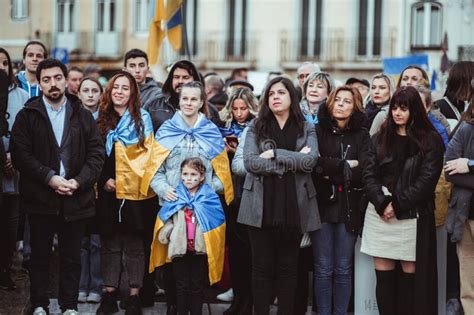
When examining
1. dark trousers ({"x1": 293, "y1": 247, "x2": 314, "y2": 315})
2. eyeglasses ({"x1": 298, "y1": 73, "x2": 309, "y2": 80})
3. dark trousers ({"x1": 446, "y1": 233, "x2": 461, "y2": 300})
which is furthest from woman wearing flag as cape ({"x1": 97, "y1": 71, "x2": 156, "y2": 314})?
dark trousers ({"x1": 446, "y1": 233, "x2": 461, "y2": 300})

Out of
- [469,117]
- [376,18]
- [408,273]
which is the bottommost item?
[408,273]

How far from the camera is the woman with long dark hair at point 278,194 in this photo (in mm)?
6785

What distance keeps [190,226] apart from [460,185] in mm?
2224

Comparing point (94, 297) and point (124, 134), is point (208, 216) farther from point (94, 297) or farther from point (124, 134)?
point (94, 297)

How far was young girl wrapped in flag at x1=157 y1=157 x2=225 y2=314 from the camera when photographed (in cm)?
693

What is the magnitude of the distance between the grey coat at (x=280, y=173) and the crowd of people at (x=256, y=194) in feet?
0.04

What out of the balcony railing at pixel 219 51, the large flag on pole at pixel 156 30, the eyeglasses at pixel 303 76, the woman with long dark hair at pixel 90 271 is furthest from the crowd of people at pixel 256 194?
the balcony railing at pixel 219 51

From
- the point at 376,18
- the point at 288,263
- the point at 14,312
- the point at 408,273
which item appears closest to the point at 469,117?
the point at 408,273

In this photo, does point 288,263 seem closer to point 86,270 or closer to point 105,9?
point 86,270

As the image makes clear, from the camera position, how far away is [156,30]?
490 inches

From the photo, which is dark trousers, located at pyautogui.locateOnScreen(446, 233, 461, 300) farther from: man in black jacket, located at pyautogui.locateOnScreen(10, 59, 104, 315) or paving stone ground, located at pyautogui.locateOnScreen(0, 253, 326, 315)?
man in black jacket, located at pyautogui.locateOnScreen(10, 59, 104, 315)

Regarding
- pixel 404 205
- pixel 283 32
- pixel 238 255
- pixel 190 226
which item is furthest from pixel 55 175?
pixel 283 32

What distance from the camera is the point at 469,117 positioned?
6930 mm

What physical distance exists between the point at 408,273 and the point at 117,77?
3020 millimetres
